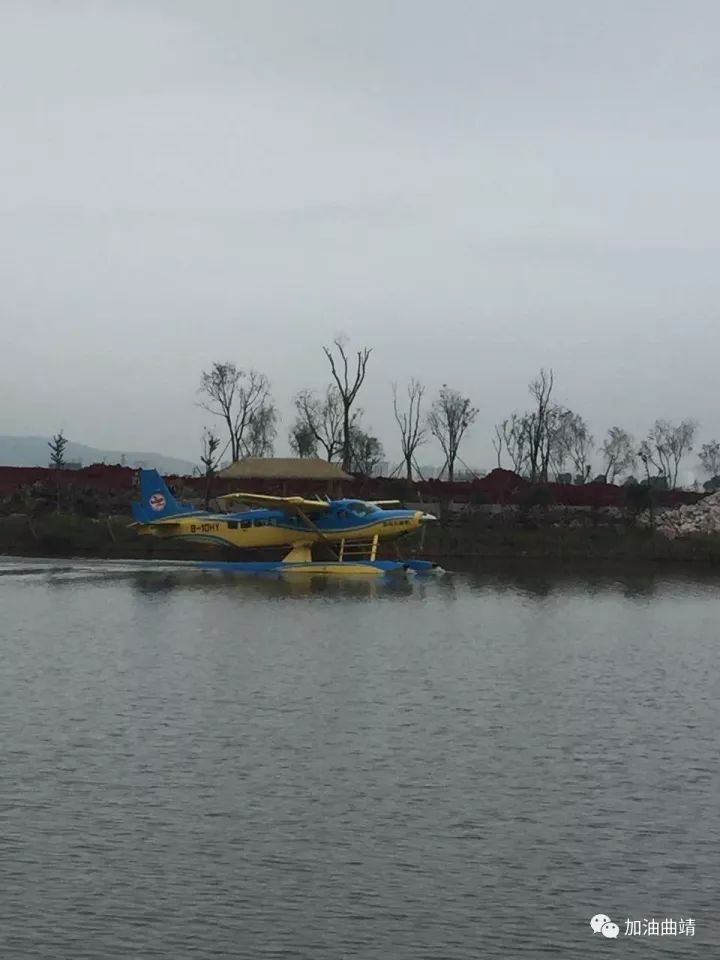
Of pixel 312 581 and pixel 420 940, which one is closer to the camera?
pixel 420 940

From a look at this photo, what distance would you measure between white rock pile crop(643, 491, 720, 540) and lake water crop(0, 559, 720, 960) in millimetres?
37028

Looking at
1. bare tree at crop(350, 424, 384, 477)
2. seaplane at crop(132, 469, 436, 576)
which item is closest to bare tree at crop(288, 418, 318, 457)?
bare tree at crop(350, 424, 384, 477)

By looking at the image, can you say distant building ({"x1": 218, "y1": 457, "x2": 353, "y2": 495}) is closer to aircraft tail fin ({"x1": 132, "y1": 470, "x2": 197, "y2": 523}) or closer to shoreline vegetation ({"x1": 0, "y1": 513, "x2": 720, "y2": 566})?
shoreline vegetation ({"x1": 0, "y1": 513, "x2": 720, "y2": 566})

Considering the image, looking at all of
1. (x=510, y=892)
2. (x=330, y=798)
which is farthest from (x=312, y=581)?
(x=510, y=892)

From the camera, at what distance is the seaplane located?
164ft

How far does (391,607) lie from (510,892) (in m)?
27.8

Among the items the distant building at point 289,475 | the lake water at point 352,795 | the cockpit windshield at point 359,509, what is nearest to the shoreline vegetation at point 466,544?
the cockpit windshield at point 359,509

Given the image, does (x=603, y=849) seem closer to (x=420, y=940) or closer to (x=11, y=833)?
(x=420, y=940)

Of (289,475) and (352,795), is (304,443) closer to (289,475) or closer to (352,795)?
(289,475)

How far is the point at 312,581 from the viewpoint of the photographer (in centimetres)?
5034

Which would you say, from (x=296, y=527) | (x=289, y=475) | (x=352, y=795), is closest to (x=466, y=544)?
(x=296, y=527)

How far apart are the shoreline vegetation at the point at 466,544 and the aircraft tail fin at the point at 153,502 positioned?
10.0m

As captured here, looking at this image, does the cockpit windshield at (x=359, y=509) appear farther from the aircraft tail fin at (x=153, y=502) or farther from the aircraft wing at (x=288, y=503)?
the aircraft tail fin at (x=153, y=502)

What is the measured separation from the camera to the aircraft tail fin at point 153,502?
52.4 metres
